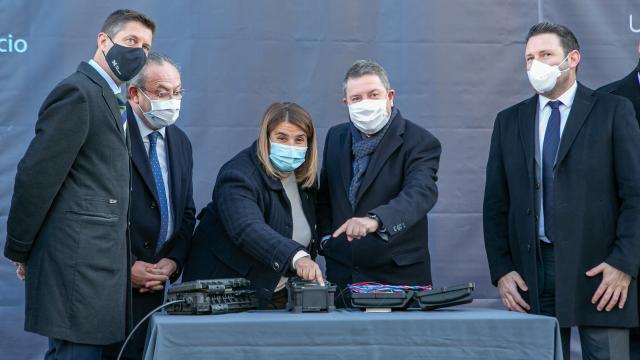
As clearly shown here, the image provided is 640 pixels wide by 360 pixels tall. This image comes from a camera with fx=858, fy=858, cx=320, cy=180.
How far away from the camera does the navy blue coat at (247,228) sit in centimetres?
296

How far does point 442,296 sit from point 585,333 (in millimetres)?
812

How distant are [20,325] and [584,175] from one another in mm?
2564

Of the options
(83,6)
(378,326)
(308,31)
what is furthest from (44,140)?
(308,31)

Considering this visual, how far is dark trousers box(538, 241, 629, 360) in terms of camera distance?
3.13 metres

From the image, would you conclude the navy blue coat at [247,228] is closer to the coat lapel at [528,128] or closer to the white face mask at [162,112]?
the white face mask at [162,112]

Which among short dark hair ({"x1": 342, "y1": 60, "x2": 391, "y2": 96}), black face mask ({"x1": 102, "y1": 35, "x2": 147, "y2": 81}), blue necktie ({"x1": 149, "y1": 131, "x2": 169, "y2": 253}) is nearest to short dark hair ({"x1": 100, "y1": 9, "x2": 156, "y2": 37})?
black face mask ({"x1": 102, "y1": 35, "x2": 147, "y2": 81})

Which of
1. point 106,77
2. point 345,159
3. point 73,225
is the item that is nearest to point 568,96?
point 345,159

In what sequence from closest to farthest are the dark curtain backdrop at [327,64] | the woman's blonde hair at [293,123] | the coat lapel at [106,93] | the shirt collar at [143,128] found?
the coat lapel at [106,93] < the woman's blonde hair at [293,123] < the shirt collar at [143,128] < the dark curtain backdrop at [327,64]

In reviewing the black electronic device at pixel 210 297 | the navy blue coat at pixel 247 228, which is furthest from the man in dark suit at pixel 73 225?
the navy blue coat at pixel 247 228

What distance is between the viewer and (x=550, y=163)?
10.8 ft

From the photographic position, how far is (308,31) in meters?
4.08

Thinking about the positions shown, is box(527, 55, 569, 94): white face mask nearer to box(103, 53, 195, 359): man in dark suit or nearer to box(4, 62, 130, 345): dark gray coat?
box(103, 53, 195, 359): man in dark suit

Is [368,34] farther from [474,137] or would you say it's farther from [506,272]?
[506,272]

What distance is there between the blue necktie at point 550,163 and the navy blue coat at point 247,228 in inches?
35.1
